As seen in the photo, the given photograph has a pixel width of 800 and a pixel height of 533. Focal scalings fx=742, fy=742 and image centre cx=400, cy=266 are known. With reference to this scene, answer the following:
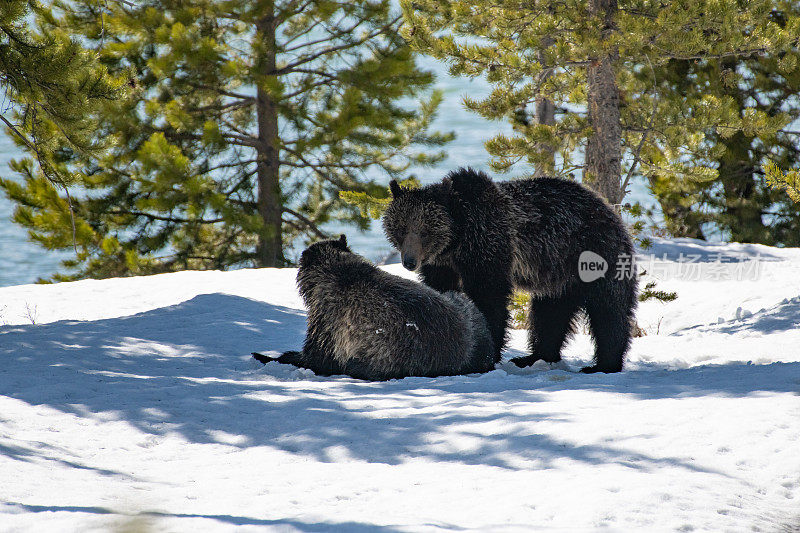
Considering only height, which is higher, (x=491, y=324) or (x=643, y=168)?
(x=643, y=168)

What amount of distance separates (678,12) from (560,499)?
8054 millimetres

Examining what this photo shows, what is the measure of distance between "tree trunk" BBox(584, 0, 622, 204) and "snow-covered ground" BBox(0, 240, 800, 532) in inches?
135

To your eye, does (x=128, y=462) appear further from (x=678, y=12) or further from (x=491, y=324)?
(x=678, y=12)

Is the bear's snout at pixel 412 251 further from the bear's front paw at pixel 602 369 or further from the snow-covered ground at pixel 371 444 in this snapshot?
the bear's front paw at pixel 602 369

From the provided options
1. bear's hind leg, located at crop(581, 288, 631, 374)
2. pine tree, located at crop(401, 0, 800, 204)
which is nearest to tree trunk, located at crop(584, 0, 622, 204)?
pine tree, located at crop(401, 0, 800, 204)

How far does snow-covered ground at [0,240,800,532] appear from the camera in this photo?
3020mm

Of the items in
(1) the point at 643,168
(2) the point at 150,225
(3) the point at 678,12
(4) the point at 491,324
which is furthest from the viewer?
(2) the point at 150,225

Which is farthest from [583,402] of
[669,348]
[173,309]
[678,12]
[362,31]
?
[362,31]

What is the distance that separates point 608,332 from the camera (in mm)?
6586

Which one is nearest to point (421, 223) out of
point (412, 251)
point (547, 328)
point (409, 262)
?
point (412, 251)

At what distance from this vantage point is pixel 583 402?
15.4 ft

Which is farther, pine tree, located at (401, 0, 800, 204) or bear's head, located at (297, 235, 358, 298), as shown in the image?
pine tree, located at (401, 0, 800, 204)

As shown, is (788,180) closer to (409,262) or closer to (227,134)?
(409,262)

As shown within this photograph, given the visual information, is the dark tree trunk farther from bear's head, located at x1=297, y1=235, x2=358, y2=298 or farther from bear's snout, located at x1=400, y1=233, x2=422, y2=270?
bear's head, located at x1=297, y1=235, x2=358, y2=298
